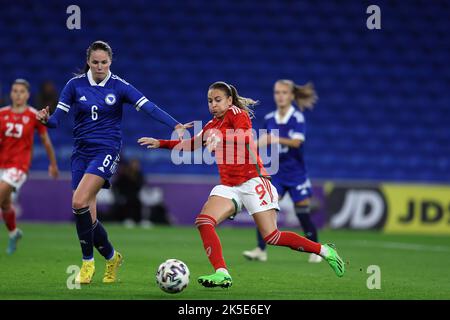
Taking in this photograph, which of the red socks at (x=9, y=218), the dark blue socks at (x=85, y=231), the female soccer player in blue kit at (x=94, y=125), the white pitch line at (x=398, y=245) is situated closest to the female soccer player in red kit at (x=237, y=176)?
the female soccer player in blue kit at (x=94, y=125)

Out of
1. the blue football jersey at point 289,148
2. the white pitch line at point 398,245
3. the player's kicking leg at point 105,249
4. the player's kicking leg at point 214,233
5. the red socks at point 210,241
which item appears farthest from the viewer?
the white pitch line at point 398,245

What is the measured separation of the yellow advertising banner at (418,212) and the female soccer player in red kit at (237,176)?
1001cm

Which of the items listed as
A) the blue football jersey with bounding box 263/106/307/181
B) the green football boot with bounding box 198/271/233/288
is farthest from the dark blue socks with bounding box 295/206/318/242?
the green football boot with bounding box 198/271/233/288

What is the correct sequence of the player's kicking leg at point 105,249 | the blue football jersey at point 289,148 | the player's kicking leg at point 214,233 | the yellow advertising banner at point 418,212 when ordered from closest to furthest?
the player's kicking leg at point 214,233, the player's kicking leg at point 105,249, the blue football jersey at point 289,148, the yellow advertising banner at point 418,212

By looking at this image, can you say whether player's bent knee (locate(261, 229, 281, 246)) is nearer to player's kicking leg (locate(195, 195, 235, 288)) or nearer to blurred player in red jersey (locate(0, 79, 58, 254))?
player's kicking leg (locate(195, 195, 235, 288))

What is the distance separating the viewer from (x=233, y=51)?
2156 cm

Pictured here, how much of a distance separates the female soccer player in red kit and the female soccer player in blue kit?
0.42 m

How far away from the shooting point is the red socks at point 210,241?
294 inches

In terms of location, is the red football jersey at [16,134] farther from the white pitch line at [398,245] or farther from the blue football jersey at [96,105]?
the white pitch line at [398,245]

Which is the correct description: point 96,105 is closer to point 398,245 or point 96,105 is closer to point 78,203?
point 78,203

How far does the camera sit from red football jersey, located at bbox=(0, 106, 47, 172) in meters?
11.2

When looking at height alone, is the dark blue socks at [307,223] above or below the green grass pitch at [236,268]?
above

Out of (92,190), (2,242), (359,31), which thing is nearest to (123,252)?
(2,242)
